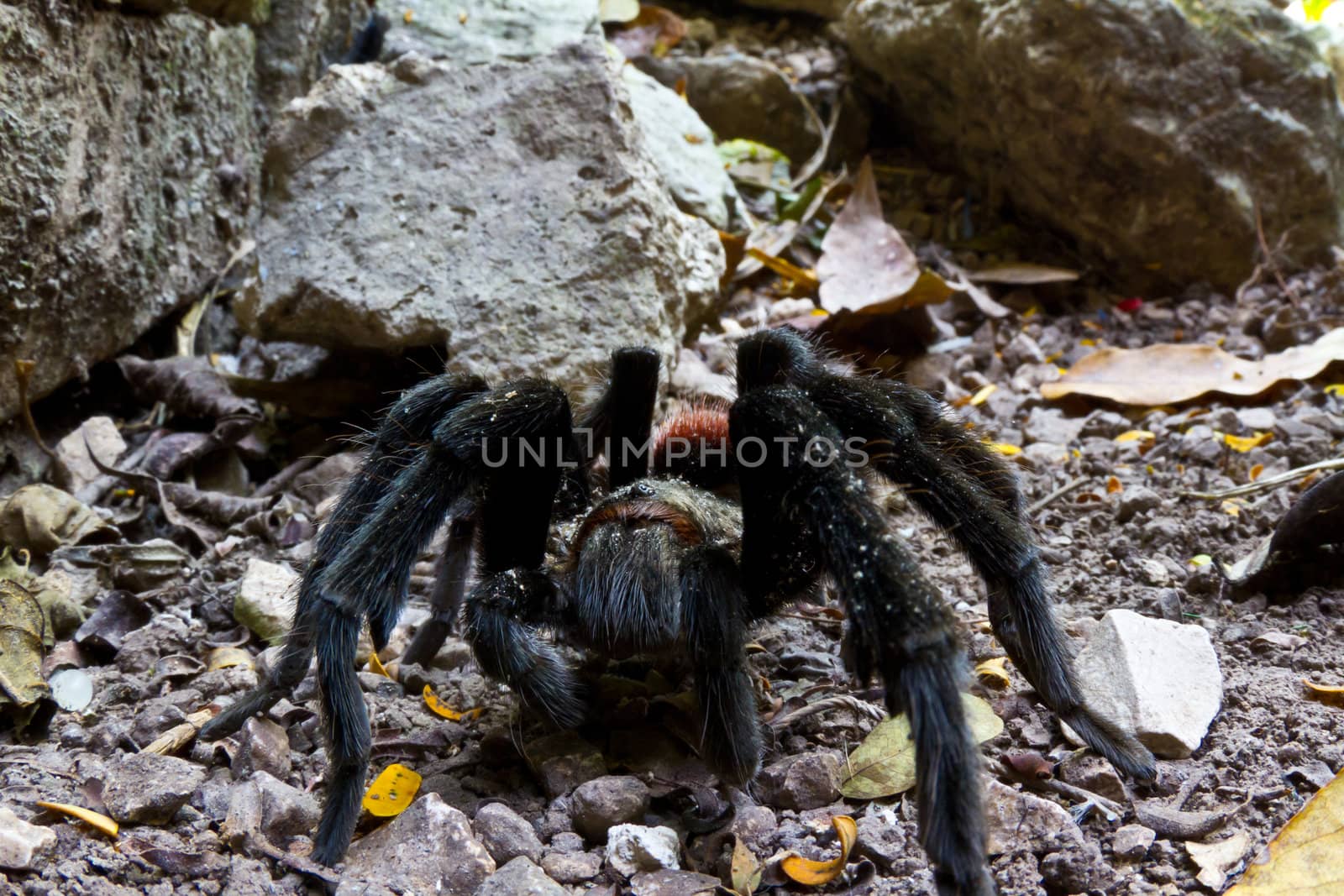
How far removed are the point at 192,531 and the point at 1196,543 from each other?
2607 millimetres

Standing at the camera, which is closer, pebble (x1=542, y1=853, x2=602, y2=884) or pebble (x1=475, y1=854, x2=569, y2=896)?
pebble (x1=475, y1=854, x2=569, y2=896)

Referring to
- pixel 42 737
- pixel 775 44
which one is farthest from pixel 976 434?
pixel 775 44

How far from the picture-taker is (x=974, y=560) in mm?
1979

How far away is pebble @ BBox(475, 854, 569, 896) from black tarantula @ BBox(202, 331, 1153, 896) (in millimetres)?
281

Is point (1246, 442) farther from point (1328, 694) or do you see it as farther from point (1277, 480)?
point (1328, 694)

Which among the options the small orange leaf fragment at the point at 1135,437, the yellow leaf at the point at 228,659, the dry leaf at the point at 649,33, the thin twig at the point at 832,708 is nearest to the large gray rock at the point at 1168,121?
the small orange leaf fragment at the point at 1135,437

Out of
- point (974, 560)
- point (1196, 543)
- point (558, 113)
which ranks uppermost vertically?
point (558, 113)

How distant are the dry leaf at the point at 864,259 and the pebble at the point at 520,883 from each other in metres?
2.41

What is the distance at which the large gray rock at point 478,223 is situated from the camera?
3096mm

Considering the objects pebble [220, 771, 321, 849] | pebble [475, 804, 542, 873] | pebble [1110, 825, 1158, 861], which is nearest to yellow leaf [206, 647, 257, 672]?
pebble [220, 771, 321, 849]

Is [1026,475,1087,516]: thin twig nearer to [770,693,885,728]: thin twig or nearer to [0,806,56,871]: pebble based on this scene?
[770,693,885,728]: thin twig

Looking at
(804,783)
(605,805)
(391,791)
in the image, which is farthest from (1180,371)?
(391,791)

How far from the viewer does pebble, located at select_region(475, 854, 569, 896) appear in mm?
1646

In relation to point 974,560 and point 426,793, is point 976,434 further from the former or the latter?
point 426,793
